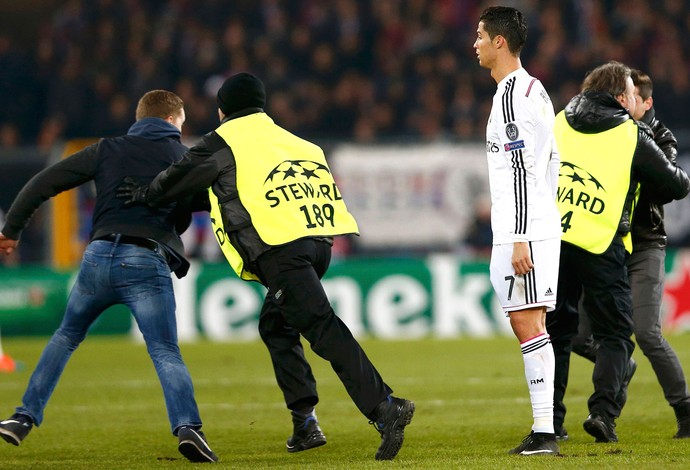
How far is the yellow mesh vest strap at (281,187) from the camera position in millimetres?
6234

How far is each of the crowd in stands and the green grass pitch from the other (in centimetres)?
548

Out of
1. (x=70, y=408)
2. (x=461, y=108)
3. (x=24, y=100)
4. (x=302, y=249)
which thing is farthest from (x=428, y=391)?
(x=24, y=100)

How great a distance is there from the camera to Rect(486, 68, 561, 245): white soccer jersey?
5.94 meters

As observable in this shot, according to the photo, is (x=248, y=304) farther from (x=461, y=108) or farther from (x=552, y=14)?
(x=552, y=14)

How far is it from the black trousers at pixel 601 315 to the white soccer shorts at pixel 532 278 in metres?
0.61

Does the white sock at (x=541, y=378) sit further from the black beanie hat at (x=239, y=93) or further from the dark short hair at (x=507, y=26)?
the black beanie hat at (x=239, y=93)

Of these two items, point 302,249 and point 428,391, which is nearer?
point 302,249

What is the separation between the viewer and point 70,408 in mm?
9281

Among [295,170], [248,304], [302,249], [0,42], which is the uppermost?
[0,42]

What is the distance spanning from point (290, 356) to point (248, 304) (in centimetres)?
857

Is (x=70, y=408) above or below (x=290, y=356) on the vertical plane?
below

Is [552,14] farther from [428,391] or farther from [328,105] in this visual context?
[428,391]

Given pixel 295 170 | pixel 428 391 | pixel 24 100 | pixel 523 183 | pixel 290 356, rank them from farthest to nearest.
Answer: pixel 24 100 < pixel 428 391 < pixel 290 356 < pixel 295 170 < pixel 523 183

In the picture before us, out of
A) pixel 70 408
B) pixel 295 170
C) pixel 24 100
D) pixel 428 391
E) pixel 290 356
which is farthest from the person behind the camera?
pixel 24 100
